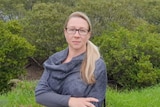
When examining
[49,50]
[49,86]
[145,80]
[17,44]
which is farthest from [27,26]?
[49,86]

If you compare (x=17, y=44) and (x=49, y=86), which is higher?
(x=49, y=86)

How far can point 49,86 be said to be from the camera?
1.96 m

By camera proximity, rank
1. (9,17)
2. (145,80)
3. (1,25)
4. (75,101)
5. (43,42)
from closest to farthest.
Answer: (75,101)
(145,80)
(1,25)
(43,42)
(9,17)

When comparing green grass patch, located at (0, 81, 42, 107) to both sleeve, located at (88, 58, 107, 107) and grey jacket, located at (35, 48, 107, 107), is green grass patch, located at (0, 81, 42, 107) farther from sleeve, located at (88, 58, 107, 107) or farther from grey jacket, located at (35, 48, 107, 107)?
sleeve, located at (88, 58, 107, 107)

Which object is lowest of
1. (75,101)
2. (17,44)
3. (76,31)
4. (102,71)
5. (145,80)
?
(145,80)

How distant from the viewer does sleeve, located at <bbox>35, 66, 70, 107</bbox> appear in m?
1.85

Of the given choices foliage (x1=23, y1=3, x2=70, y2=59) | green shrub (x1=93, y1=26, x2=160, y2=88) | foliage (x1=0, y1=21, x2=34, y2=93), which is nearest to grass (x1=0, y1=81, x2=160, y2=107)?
green shrub (x1=93, y1=26, x2=160, y2=88)

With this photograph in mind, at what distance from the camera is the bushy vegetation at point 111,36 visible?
36.9ft

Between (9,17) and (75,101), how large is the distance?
16.7 m

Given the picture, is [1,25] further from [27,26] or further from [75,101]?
[75,101]

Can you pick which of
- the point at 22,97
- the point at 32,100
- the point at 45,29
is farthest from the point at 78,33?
the point at 45,29

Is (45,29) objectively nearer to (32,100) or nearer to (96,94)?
(32,100)

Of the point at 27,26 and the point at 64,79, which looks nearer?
the point at 64,79

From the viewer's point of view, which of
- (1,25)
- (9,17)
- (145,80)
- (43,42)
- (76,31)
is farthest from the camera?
(9,17)
